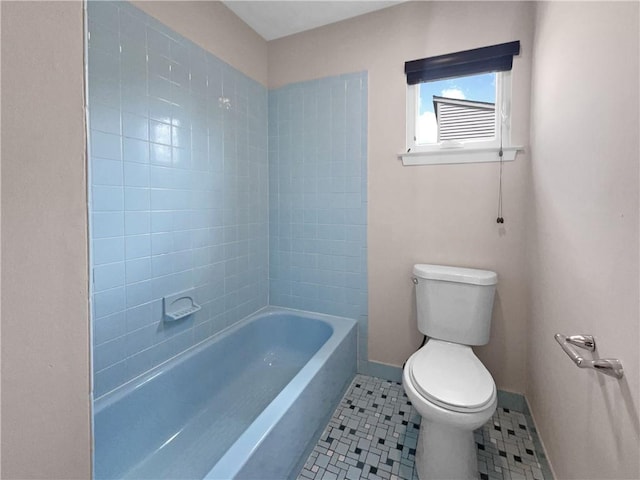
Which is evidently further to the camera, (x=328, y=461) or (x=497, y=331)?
(x=497, y=331)

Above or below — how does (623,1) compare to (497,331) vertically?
above

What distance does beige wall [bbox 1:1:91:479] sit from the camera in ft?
1.11

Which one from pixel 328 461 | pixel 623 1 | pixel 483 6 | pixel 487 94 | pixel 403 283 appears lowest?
pixel 328 461

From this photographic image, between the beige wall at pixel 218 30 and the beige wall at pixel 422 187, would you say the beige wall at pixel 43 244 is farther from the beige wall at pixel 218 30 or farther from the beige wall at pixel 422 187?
the beige wall at pixel 422 187

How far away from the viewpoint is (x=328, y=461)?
1.43 meters

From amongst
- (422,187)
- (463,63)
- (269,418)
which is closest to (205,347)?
(269,418)

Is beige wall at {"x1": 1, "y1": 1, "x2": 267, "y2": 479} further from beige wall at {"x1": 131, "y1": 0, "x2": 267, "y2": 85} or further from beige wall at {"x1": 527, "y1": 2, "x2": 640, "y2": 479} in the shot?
beige wall at {"x1": 131, "y1": 0, "x2": 267, "y2": 85}

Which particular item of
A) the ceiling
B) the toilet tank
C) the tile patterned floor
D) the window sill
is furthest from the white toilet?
the ceiling

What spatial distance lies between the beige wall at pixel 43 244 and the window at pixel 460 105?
5.83 ft

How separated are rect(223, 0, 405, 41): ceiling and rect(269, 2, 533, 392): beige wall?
0.05 metres

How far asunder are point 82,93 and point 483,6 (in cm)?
211

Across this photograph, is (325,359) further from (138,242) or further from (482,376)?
(138,242)

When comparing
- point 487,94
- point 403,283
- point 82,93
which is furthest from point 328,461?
point 487,94

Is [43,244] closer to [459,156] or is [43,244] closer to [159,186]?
[159,186]
